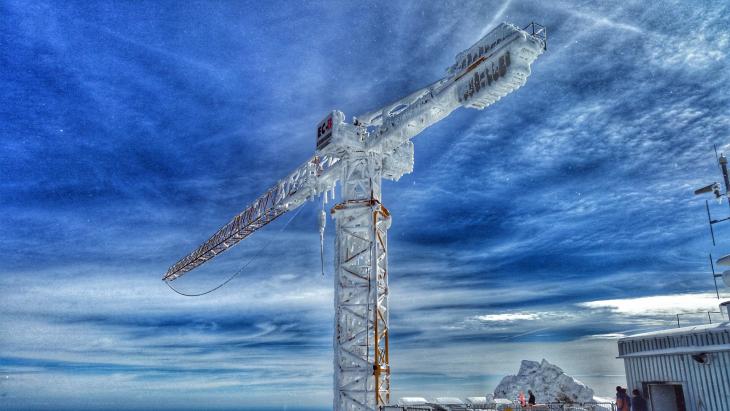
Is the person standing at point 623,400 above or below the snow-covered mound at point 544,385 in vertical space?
above

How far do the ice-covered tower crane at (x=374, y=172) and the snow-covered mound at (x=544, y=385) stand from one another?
6467 cm

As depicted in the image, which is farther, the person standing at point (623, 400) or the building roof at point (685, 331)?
the person standing at point (623, 400)

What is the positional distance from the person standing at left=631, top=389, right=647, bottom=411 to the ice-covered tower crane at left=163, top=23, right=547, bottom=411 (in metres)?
12.0

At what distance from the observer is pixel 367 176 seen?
Result: 29234 mm

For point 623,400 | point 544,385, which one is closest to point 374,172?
point 623,400

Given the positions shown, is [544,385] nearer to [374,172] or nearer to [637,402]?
[637,402]

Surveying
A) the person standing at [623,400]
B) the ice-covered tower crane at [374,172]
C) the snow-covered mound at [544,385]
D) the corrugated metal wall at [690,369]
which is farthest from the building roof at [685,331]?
the snow-covered mound at [544,385]

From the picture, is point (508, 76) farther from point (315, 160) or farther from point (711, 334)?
point (315, 160)

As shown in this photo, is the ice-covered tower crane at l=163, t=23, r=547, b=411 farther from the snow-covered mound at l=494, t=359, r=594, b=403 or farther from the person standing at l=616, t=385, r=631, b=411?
the snow-covered mound at l=494, t=359, r=594, b=403

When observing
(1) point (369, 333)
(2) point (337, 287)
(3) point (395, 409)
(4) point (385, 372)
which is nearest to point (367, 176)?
(2) point (337, 287)

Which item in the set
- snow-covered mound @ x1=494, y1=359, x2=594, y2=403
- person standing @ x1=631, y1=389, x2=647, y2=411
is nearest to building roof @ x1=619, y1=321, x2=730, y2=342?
person standing @ x1=631, y1=389, x2=647, y2=411

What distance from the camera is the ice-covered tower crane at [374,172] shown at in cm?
2228

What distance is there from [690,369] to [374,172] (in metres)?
18.5

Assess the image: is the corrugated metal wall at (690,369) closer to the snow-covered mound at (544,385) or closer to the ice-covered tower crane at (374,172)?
the ice-covered tower crane at (374,172)
